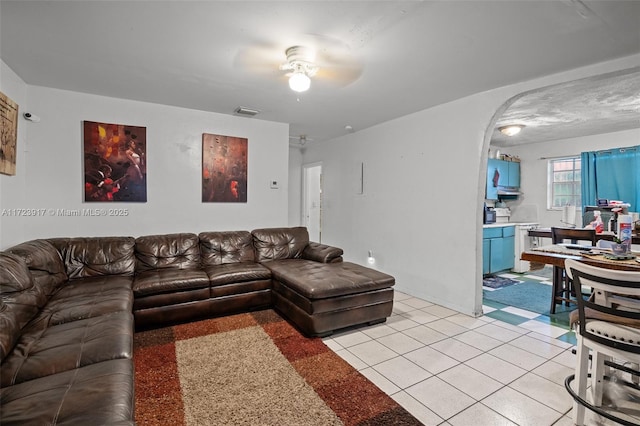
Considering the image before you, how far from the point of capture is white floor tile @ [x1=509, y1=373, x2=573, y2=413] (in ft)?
6.19

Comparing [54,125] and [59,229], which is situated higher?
[54,125]

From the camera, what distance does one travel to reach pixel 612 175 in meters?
4.97

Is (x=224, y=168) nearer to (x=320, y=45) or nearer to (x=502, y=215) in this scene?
(x=320, y=45)

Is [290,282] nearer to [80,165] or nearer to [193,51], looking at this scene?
[193,51]

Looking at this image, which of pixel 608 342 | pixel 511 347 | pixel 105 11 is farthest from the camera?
pixel 511 347

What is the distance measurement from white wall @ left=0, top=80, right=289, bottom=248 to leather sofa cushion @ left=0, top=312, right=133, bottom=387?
1.59m

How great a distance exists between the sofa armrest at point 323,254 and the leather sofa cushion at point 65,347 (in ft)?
7.43

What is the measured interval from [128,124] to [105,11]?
2.02 meters

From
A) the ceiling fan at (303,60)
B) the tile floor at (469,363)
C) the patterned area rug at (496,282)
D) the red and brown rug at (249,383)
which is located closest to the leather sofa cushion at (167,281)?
the red and brown rug at (249,383)

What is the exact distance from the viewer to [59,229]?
3375 mm

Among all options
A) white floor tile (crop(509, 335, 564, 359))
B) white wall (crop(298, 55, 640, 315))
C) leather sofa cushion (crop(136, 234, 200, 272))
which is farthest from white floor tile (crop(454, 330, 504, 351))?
leather sofa cushion (crop(136, 234, 200, 272))

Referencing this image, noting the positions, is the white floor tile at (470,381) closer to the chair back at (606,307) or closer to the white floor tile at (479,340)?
the white floor tile at (479,340)

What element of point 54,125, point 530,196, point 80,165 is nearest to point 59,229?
point 80,165

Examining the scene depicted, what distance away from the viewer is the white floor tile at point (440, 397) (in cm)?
185
